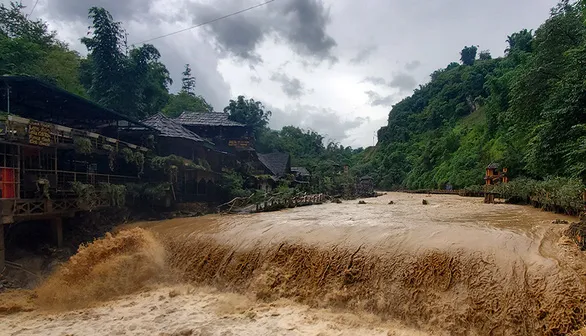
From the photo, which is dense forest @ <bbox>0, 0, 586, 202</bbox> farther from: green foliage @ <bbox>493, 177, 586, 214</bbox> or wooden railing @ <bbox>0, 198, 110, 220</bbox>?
wooden railing @ <bbox>0, 198, 110, 220</bbox>

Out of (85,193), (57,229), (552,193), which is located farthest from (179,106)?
(552,193)

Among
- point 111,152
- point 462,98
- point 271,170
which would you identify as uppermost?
point 462,98

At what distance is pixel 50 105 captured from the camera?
16.6 m

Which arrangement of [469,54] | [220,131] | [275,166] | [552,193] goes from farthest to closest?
[469,54] < [275,166] < [220,131] < [552,193]

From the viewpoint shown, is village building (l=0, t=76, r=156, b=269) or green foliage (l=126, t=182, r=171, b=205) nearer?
village building (l=0, t=76, r=156, b=269)

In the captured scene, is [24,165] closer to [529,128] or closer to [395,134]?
[529,128]

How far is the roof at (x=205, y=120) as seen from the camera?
27.0 m

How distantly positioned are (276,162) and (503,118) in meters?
20.8

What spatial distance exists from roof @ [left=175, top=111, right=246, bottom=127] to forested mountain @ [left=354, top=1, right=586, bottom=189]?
19046mm

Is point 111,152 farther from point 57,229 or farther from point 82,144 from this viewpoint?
point 57,229

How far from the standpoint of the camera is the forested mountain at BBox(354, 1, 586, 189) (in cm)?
1334

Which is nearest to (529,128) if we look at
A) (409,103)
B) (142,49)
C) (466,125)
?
(142,49)

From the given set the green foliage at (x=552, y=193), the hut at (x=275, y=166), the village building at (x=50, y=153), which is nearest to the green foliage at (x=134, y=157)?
the village building at (x=50, y=153)

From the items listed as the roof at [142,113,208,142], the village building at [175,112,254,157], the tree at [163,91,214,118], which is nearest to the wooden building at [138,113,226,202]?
the roof at [142,113,208,142]
